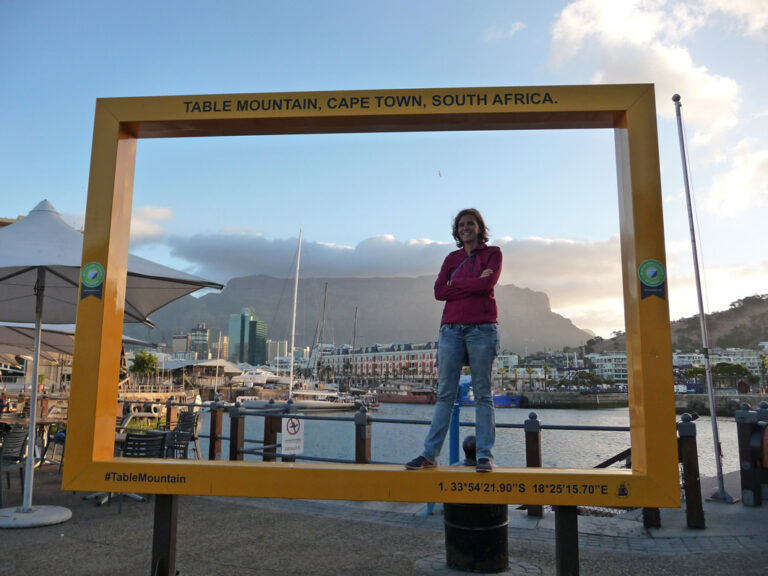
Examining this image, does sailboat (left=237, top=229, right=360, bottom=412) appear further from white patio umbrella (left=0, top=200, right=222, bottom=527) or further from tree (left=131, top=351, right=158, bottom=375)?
white patio umbrella (left=0, top=200, right=222, bottom=527)

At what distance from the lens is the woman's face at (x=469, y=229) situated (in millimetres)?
3881

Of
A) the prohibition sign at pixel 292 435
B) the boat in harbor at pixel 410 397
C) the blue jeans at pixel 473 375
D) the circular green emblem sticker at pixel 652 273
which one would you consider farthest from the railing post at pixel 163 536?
the boat in harbor at pixel 410 397

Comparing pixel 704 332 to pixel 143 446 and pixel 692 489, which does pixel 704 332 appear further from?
pixel 143 446

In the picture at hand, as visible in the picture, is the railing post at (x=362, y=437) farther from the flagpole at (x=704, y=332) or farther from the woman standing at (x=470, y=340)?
the flagpole at (x=704, y=332)

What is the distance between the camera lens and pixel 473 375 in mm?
3596

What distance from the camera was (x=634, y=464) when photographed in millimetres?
3334

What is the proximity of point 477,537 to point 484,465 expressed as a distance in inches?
55.6

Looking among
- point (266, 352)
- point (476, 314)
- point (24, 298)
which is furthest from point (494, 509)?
point (266, 352)

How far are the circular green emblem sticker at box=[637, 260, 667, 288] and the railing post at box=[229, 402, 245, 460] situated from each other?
268 inches

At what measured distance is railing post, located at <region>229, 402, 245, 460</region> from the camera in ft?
28.2

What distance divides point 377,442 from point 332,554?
80.9ft

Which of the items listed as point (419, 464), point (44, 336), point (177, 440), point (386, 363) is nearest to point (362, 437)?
point (177, 440)

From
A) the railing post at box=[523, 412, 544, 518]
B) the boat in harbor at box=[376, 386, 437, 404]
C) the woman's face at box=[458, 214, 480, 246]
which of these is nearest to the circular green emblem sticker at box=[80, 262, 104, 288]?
the woman's face at box=[458, 214, 480, 246]

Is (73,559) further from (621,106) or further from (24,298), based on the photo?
(621,106)
